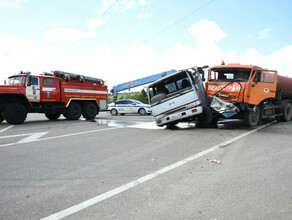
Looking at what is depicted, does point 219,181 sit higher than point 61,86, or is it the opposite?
point 61,86

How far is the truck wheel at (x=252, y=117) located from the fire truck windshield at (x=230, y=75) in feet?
4.34

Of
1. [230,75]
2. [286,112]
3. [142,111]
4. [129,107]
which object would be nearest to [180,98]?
[230,75]

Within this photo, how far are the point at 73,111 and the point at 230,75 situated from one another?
9.73 meters

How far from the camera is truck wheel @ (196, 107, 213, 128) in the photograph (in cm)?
929

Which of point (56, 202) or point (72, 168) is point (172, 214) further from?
point (72, 168)

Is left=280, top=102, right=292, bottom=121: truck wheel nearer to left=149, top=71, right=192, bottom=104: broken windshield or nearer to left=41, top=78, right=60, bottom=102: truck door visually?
left=149, top=71, right=192, bottom=104: broken windshield

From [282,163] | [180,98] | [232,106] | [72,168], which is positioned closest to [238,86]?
[232,106]

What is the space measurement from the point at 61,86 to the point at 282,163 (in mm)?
12517

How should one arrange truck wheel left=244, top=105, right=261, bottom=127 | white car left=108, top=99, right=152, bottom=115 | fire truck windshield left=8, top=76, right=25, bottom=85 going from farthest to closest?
white car left=108, top=99, right=152, bottom=115, fire truck windshield left=8, top=76, right=25, bottom=85, truck wheel left=244, top=105, right=261, bottom=127

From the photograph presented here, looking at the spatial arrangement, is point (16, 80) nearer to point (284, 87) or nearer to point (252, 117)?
point (252, 117)

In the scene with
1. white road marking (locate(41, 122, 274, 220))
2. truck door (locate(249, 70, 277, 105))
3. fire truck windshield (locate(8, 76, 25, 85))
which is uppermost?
fire truck windshield (locate(8, 76, 25, 85))

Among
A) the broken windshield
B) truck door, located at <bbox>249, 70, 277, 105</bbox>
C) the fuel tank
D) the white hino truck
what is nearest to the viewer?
the white hino truck

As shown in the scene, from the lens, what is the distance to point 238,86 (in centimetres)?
880

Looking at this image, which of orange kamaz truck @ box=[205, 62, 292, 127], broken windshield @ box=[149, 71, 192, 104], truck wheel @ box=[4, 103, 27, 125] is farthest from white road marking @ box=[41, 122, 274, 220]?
truck wheel @ box=[4, 103, 27, 125]
